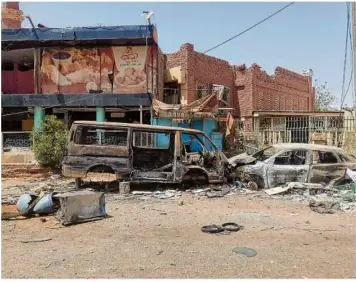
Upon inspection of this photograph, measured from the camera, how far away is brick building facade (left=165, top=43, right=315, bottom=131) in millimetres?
19188

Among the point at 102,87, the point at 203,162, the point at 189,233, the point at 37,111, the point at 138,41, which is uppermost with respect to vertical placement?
the point at 138,41

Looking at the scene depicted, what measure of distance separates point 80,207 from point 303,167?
6.56 meters

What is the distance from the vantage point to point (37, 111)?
1730 cm

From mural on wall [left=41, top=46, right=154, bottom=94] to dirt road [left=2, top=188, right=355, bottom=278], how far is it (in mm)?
9880

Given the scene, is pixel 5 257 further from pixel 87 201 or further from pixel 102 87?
pixel 102 87

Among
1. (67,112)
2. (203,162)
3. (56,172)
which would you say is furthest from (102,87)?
(203,162)

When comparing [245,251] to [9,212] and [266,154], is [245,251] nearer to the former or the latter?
[9,212]

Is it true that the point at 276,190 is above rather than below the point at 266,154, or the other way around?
below

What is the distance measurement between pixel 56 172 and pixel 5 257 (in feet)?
30.9

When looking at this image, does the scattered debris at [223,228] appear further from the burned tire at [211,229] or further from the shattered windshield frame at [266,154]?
the shattered windshield frame at [266,154]

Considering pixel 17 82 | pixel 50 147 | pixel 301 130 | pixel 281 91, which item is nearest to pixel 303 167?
pixel 301 130

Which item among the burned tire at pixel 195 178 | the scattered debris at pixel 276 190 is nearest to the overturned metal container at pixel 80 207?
the burned tire at pixel 195 178

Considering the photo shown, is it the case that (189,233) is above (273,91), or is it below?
below

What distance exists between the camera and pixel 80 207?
7.04 m
